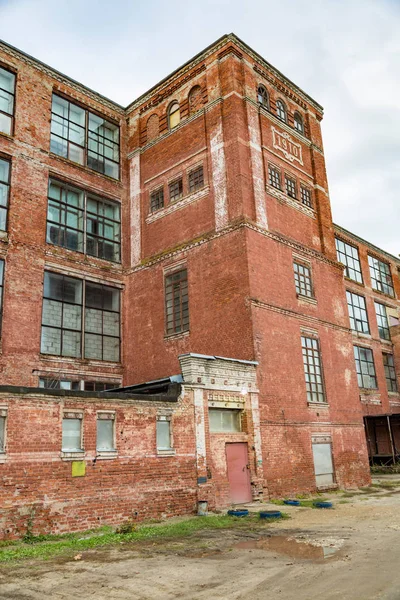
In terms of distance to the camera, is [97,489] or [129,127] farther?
[129,127]

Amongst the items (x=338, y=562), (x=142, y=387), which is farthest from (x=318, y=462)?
(x=338, y=562)

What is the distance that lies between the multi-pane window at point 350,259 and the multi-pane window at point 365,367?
4.60 metres

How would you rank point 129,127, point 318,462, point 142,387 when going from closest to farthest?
point 142,387 < point 318,462 < point 129,127

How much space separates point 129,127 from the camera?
25.3 metres

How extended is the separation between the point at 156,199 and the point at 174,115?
4060 mm

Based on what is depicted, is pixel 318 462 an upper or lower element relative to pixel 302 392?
lower

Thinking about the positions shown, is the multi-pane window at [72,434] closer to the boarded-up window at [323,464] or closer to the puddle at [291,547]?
the puddle at [291,547]

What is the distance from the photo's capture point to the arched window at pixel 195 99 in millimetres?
22339

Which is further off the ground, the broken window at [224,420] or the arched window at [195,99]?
the arched window at [195,99]

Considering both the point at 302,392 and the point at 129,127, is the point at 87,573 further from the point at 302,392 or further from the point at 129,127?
the point at 129,127

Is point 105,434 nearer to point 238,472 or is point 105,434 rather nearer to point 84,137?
point 238,472

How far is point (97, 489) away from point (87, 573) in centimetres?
432

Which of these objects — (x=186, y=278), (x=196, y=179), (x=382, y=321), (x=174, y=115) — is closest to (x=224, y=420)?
(x=186, y=278)

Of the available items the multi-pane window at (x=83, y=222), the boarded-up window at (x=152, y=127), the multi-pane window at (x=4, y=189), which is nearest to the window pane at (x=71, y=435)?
the multi-pane window at (x=4, y=189)
